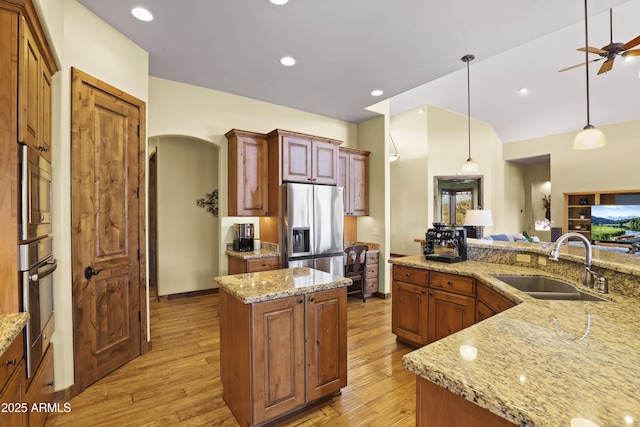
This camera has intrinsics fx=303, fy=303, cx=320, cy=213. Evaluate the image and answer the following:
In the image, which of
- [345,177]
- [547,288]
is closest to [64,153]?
[345,177]

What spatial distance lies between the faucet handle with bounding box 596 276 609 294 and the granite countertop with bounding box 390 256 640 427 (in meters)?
0.34

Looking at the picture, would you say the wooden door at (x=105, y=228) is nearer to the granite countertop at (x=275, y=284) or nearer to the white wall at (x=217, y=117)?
the white wall at (x=217, y=117)

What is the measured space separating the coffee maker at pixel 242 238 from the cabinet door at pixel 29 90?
2.41 metres

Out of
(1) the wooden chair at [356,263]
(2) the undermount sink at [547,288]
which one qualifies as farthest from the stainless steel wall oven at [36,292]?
(1) the wooden chair at [356,263]

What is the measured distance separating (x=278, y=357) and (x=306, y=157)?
9.44 feet

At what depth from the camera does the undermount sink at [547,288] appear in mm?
1910

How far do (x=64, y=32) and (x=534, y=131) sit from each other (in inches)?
384

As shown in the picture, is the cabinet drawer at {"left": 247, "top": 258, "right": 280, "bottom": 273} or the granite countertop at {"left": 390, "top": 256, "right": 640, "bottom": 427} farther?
the cabinet drawer at {"left": 247, "top": 258, "right": 280, "bottom": 273}

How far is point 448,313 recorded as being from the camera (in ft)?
8.99

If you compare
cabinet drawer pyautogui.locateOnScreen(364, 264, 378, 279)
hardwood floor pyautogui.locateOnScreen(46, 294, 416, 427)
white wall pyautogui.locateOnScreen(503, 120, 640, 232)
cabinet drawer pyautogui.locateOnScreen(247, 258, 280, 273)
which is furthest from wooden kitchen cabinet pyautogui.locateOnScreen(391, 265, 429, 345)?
white wall pyautogui.locateOnScreen(503, 120, 640, 232)

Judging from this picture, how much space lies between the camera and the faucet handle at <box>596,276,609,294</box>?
72.8 inches

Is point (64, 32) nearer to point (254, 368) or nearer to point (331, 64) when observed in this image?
point (331, 64)

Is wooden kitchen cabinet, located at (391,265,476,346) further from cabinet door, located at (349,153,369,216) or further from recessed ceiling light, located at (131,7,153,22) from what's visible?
recessed ceiling light, located at (131,7,153,22)

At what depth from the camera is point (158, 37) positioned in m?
2.87
